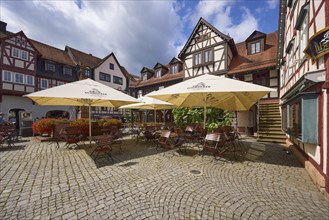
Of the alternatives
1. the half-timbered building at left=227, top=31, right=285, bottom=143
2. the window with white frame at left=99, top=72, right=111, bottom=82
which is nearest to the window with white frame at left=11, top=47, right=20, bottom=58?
the window with white frame at left=99, top=72, right=111, bottom=82

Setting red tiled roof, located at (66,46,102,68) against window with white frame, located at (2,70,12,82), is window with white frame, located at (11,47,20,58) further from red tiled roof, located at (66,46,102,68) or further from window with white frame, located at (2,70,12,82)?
red tiled roof, located at (66,46,102,68)

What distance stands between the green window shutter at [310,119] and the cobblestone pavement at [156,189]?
113 centimetres

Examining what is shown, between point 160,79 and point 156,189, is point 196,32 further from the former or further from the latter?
point 156,189

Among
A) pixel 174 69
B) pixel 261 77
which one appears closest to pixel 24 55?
pixel 174 69

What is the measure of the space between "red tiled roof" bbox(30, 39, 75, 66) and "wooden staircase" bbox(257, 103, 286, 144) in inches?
1028

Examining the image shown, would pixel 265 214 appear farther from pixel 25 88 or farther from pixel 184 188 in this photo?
pixel 25 88

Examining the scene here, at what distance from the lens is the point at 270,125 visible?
10.3m

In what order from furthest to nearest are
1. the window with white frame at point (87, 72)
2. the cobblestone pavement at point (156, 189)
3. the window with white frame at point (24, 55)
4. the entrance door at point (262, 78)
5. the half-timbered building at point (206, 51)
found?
the window with white frame at point (87, 72) → the window with white frame at point (24, 55) → the half-timbered building at point (206, 51) → the entrance door at point (262, 78) → the cobblestone pavement at point (156, 189)

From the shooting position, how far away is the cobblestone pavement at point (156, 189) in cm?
270

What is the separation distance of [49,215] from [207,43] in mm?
16665

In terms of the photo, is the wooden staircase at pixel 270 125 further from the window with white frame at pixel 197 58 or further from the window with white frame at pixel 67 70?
the window with white frame at pixel 67 70

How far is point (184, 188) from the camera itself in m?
3.49

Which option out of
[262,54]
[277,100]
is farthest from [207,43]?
[277,100]

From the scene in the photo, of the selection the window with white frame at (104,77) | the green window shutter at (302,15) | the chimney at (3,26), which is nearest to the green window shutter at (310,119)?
the green window shutter at (302,15)
